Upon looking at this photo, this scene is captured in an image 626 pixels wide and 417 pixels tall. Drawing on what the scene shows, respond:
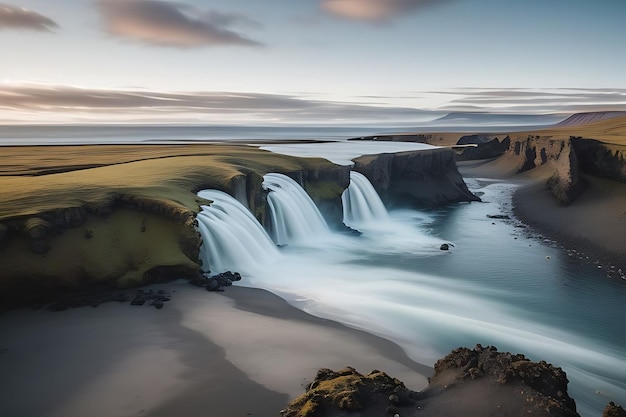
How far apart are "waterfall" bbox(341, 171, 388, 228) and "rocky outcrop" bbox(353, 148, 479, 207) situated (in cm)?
164

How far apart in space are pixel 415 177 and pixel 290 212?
22037 mm

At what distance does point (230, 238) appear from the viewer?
19.1 meters

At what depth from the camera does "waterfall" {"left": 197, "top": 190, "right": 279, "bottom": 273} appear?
18.2 meters

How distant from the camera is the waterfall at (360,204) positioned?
3469 centimetres

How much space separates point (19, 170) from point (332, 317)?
25.8 meters

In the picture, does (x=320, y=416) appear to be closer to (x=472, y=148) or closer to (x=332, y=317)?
(x=332, y=317)

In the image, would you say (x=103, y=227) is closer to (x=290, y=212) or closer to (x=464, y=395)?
(x=290, y=212)

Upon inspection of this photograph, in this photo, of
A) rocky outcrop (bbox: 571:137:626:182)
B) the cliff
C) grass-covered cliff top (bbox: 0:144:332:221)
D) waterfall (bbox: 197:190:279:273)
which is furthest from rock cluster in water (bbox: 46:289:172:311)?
rocky outcrop (bbox: 571:137:626:182)

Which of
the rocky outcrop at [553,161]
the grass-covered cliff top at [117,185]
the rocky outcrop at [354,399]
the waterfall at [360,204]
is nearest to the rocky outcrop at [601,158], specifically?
the rocky outcrop at [553,161]

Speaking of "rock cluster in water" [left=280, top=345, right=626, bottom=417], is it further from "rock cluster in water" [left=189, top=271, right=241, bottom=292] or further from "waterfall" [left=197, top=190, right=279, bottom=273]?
"waterfall" [left=197, top=190, right=279, bottom=273]

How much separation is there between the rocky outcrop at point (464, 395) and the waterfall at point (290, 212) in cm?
1762

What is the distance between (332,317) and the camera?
1457 centimetres

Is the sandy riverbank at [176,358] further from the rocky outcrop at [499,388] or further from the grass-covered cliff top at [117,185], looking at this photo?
the grass-covered cliff top at [117,185]

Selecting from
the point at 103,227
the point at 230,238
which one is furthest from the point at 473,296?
the point at 103,227
